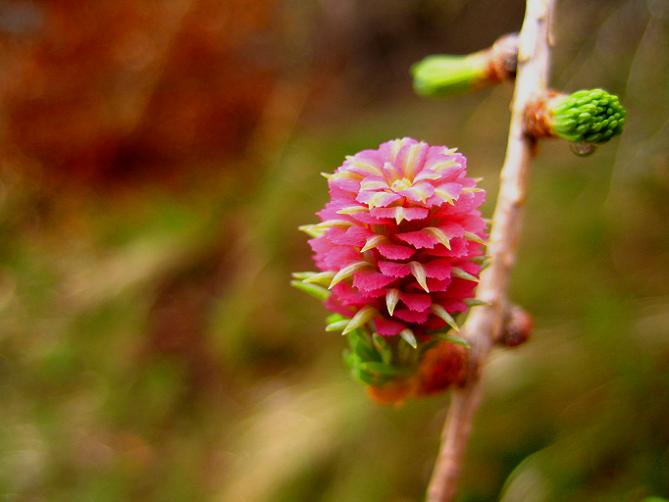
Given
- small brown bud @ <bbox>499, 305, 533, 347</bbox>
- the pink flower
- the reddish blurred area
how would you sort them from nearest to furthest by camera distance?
the pink flower → small brown bud @ <bbox>499, 305, 533, 347</bbox> → the reddish blurred area

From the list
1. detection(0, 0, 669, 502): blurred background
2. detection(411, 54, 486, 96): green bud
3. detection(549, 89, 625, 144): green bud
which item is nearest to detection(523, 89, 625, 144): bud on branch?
detection(549, 89, 625, 144): green bud

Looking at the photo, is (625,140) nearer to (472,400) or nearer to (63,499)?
(472,400)

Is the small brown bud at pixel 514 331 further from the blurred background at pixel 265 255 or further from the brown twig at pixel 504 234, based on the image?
the blurred background at pixel 265 255

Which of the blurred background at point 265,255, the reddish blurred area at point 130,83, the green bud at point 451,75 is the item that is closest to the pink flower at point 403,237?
the green bud at point 451,75

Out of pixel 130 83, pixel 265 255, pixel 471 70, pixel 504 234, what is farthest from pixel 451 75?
pixel 130 83

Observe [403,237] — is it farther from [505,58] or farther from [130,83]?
[130,83]

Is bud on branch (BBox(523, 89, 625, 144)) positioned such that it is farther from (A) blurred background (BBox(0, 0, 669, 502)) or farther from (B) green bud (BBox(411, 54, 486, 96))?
(A) blurred background (BBox(0, 0, 669, 502))
